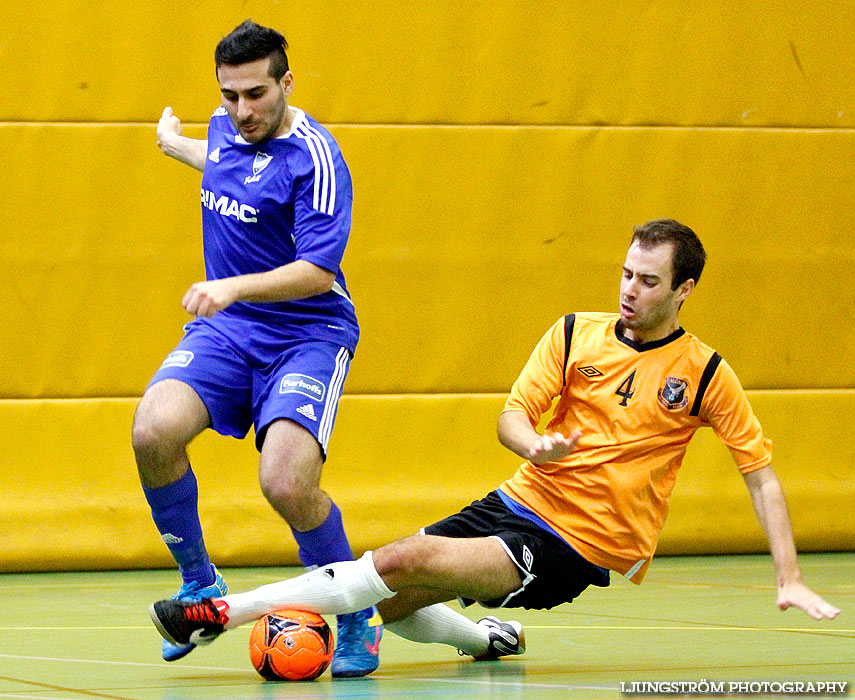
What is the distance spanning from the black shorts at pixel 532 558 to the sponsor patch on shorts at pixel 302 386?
0.53m

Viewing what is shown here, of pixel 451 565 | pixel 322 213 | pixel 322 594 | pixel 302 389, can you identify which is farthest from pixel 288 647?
pixel 322 213

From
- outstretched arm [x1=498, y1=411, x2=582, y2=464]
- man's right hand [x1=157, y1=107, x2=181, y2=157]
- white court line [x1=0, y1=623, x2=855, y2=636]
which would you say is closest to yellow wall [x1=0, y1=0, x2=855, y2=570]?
white court line [x1=0, y1=623, x2=855, y2=636]

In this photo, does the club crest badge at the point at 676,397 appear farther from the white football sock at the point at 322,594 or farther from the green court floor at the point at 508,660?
the white football sock at the point at 322,594

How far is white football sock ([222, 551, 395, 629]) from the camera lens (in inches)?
142

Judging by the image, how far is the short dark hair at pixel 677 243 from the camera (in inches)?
150

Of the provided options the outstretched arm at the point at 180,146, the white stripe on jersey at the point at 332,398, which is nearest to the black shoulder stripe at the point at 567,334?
the white stripe on jersey at the point at 332,398

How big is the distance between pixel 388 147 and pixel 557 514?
3.40 m

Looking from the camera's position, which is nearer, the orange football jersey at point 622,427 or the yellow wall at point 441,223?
the orange football jersey at point 622,427

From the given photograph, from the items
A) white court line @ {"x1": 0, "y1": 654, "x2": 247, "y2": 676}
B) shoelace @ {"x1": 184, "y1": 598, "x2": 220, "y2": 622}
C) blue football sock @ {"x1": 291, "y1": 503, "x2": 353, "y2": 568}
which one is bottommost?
white court line @ {"x1": 0, "y1": 654, "x2": 247, "y2": 676}

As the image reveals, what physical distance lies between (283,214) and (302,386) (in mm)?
563

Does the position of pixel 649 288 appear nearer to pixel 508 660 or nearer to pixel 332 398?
pixel 332 398

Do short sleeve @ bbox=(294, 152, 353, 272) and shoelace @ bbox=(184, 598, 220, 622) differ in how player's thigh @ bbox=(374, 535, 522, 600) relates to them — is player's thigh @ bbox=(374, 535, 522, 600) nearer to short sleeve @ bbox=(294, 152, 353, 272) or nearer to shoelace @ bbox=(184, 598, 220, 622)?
shoelace @ bbox=(184, 598, 220, 622)

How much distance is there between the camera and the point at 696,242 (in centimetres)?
392

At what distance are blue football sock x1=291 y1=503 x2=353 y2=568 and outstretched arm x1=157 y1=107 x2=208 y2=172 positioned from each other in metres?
1.32
